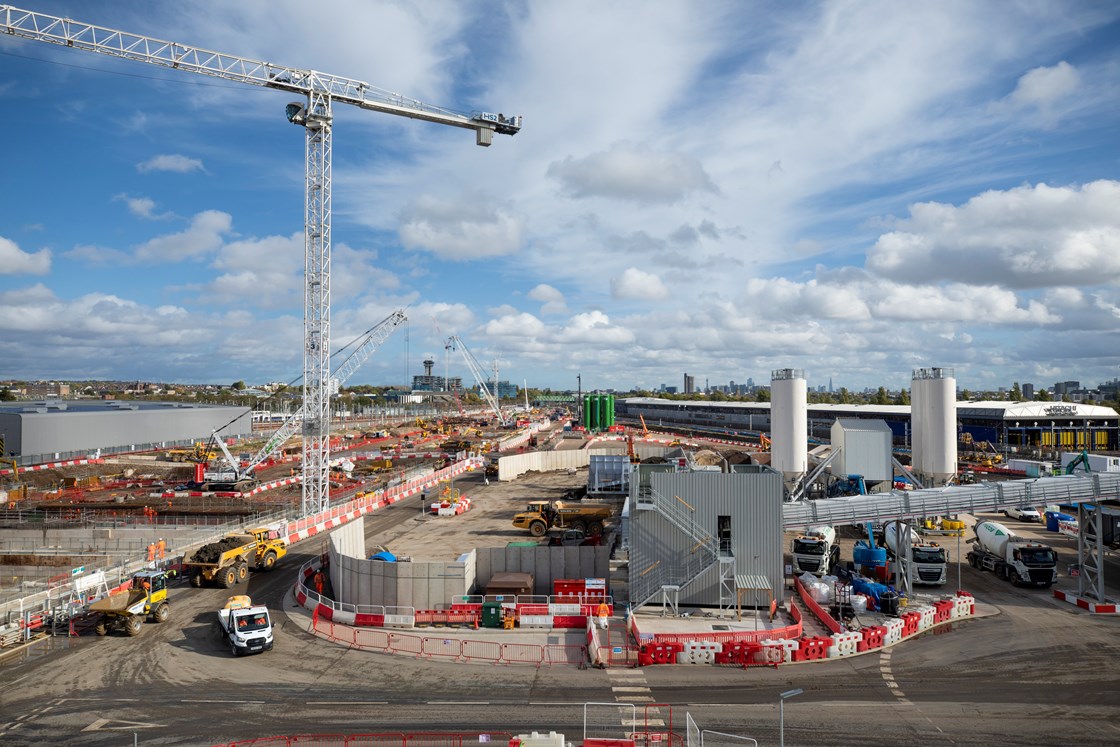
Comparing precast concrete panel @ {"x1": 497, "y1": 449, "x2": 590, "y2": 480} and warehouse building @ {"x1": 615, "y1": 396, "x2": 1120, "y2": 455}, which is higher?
warehouse building @ {"x1": 615, "y1": 396, "x2": 1120, "y2": 455}

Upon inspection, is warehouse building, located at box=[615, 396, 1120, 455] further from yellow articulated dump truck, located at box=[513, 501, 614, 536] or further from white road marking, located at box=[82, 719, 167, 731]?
white road marking, located at box=[82, 719, 167, 731]

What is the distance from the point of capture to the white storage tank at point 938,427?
32.3 m

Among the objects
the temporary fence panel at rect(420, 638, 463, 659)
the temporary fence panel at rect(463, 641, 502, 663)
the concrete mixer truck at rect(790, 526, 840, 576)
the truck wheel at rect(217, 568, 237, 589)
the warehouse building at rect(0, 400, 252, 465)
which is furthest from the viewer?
the warehouse building at rect(0, 400, 252, 465)

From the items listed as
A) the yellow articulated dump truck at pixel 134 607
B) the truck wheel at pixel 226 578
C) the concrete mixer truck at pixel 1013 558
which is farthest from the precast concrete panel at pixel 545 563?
the concrete mixer truck at pixel 1013 558

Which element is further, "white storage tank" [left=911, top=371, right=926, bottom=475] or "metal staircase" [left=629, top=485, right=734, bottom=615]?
"white storage tank" [left=911, top=371, right=926, bottom=475]

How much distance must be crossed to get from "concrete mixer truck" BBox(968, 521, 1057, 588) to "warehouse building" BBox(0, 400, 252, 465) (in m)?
66.8

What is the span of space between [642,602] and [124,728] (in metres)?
16.7

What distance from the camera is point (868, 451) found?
3303cm

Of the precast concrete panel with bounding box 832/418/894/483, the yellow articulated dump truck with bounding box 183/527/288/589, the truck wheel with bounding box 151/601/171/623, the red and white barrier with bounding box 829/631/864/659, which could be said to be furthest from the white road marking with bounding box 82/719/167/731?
the precast concrete panel with bounding box 832/418/894/483

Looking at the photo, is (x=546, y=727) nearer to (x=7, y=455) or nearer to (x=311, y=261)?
(x=311, y=261)

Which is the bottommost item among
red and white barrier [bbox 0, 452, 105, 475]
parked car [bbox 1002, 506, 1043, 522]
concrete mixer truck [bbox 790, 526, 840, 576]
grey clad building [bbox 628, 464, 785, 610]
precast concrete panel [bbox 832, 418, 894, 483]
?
parked car [bbox 1002, 506, 1043, 522]

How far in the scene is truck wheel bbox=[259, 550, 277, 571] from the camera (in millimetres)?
32906

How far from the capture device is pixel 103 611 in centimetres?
2389

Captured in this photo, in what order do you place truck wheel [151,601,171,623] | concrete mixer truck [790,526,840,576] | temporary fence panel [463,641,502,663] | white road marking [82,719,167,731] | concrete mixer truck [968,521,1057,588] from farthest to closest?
concrete mixer truck [790,526,840,576]
concrete mixer truck [968,521,1057,588]
truck wheel [151,601,171,623]
temporary fence panel [463,641,502,663]
white road marking [82,719,167,731]
